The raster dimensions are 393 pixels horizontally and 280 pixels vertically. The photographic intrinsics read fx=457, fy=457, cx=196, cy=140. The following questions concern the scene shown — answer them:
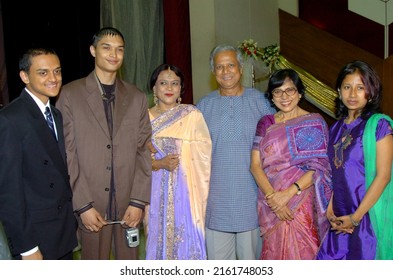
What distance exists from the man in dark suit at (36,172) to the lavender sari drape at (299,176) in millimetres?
984

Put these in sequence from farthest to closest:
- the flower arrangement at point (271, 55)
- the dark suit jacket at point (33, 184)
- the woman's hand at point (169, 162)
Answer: the flower arrangement at point (271, 55) → the woman's hand at point (169, 162) → the dark suit jacket at point (33, 184)

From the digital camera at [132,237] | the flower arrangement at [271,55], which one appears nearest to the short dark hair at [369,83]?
the digital camera at [132,237]

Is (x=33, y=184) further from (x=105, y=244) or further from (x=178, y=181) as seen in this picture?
(x=178, y=181)

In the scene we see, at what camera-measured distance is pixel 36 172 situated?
1.79m

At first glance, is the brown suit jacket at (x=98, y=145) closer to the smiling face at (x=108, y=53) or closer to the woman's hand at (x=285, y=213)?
the smiling face at (x=108, y=53)

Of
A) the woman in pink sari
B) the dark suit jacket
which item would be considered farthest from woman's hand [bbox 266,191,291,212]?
the dark suit jacket

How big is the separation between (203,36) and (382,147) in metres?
3.13

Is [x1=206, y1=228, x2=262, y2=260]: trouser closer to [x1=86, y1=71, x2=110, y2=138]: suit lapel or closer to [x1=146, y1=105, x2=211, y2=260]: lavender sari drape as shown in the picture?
[x1=146, y1=105, x2=211, y2=260]: lavender sari drape

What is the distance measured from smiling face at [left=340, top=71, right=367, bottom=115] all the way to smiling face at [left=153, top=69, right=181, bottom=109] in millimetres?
870

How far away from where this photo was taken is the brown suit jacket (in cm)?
207

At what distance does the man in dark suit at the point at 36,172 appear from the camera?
5.55 feet

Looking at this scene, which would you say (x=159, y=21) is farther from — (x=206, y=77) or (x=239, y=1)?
(x=239, y=1)

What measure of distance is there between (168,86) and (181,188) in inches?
21.9

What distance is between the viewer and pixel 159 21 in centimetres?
469
